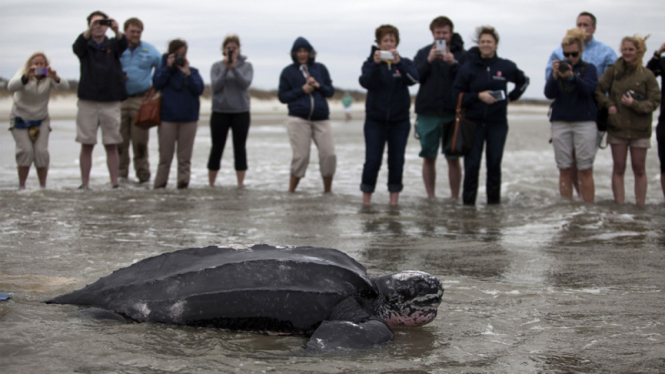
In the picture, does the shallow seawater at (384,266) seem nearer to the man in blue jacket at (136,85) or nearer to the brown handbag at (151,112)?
the man in blue jacket at (136,85)

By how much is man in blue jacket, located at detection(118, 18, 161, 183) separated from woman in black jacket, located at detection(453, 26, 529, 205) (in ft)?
11.1

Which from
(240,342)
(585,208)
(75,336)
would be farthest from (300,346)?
(585,208)

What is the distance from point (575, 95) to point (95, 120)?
4421mm

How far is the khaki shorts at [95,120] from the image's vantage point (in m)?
6.48

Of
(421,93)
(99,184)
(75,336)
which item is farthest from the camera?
(99,184)

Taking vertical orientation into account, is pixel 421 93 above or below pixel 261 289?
above

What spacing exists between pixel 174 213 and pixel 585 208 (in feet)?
10.9

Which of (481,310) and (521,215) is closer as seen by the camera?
(481,310)

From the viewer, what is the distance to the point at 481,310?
2812 mm

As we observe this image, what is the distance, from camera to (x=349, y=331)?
2.35 meters

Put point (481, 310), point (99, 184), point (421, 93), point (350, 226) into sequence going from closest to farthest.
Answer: point (481, 310)
point (350, 226)
point (421, 93)
point (99, 184)

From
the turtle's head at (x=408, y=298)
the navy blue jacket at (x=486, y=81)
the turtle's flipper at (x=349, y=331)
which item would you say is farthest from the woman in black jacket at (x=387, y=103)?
the turtle's flipper at (x=349, y=331)

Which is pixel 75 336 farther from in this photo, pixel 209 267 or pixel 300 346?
pixel 300 346

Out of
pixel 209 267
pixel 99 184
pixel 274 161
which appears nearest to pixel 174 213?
pixel 99 184
